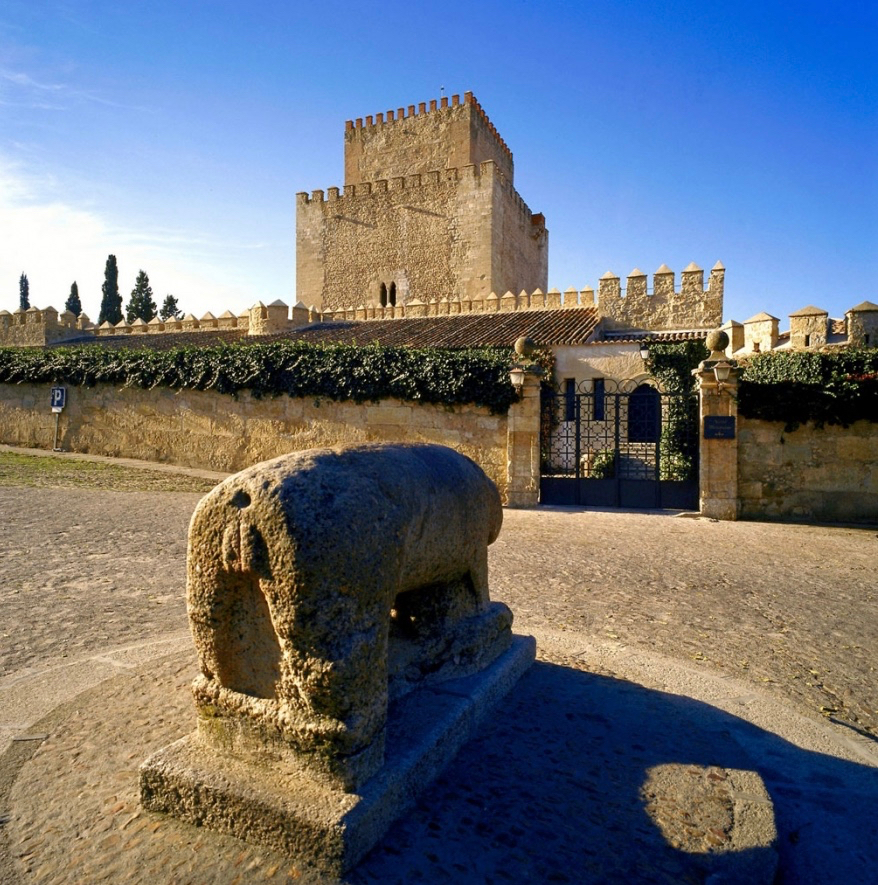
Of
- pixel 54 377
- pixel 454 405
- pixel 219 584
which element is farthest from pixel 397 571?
pixel 54 377

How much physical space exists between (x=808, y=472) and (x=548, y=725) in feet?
30.1

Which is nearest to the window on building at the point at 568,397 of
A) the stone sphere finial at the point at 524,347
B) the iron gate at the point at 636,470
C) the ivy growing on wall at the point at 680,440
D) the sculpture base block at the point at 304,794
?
the iron gate at the point at 636,470

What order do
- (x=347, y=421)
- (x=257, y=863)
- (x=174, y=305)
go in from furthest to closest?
(x=174, y=305)
(x=347, y=421)
(x=257, y=863)

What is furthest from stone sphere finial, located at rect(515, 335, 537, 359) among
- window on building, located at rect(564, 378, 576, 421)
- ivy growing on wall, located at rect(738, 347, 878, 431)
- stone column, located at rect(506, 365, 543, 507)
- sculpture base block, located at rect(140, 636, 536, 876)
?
sculpture base block, located at rect(140, 636, 536, 876)

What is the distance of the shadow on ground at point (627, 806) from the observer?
2135mm

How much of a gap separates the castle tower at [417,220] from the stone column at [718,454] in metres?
21.7

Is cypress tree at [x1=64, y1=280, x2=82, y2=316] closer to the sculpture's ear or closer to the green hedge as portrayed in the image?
the green hedge

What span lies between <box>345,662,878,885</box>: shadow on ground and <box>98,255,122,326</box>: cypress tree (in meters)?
47.2

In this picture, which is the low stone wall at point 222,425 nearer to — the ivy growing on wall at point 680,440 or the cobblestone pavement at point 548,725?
the ivy growing on wall at point 680,440

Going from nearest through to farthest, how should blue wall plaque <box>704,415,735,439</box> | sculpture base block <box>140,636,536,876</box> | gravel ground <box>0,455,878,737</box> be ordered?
sculpture base block <box>140,636,536,876</box>, gravel ground <box>0,455,878,737</box>, blue wall plaque <box>704,415,735,439</box>

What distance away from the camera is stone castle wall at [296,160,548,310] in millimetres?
31453

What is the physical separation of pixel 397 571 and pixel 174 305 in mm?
53388

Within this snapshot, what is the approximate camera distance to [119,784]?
2.50 metres

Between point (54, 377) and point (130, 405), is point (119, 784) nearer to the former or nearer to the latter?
point (130, 405)
